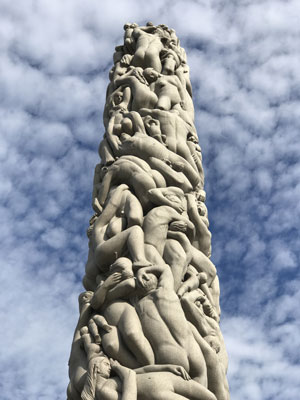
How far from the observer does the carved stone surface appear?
5.34 metres

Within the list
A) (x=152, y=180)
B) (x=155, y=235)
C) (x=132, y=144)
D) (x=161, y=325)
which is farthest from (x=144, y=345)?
(x=132, y=144)

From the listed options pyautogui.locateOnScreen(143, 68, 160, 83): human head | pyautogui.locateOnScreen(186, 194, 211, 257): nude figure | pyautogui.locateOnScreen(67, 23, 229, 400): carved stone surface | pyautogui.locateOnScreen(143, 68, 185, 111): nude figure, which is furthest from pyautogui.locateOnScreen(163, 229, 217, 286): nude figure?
pyautogui.locateOnScreen(143, 68, 160, 83): human head

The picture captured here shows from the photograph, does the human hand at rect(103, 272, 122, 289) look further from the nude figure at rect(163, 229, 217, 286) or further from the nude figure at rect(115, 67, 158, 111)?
the nude figure at rect(115, 67, 158, 111)

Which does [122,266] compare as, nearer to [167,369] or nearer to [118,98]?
[167,369]

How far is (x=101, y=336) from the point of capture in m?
5.77

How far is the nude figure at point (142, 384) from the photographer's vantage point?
16.5ft

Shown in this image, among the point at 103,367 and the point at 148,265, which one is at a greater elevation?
the point at 148,265

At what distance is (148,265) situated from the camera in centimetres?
608

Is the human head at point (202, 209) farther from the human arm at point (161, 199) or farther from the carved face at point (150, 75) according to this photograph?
the carved face at point (150, 75)

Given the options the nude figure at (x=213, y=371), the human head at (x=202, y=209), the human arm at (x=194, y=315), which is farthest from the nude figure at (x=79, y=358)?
the human head at (x=202, y=209)

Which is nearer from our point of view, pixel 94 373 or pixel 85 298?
pixel 94 373

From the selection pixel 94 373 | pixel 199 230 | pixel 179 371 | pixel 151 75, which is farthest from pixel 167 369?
pixel 151 75

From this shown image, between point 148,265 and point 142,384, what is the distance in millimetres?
1358

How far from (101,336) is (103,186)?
2.54m
